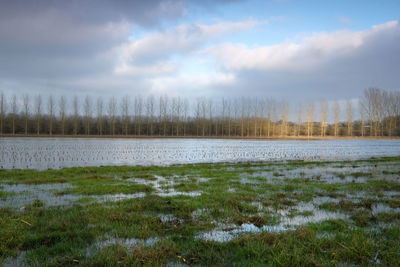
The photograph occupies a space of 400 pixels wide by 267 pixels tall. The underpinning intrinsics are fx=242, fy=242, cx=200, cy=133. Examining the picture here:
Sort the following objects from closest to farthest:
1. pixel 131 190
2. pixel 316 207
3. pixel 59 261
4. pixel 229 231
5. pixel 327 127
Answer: pixel 59 261, pixel 229 231, pixel 316 207, pixel 131 190, pixel 327 127

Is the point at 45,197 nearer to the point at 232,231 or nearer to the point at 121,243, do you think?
the point at 121,243

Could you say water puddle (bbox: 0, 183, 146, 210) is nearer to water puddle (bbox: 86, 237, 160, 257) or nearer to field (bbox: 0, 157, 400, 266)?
field (bbox: 0, 157, 400, 266)

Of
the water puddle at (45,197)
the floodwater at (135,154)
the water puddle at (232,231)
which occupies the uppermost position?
the water puddle at (232,231)

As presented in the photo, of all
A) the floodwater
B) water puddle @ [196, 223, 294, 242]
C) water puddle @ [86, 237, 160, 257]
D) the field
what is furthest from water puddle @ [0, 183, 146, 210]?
the floodwater

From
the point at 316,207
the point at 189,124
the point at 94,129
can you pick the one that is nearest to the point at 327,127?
the point at 189,124

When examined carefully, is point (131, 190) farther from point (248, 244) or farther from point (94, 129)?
point (94, 129)

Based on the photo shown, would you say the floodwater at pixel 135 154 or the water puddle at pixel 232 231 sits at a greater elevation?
the water puddle at pixel 232 231

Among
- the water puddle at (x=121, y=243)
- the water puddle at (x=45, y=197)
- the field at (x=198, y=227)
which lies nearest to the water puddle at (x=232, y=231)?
the field at (x=198, y=227)

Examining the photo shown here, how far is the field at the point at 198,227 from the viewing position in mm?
4009

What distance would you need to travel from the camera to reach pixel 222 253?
418cm

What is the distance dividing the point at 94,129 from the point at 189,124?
119 ft

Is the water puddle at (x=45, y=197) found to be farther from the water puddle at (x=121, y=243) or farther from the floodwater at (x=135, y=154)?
the floodwater at (x=135, y=154)

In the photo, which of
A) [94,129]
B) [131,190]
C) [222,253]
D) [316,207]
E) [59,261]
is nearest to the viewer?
[59,261]

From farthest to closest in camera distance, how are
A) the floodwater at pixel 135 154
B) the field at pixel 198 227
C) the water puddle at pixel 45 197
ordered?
the floodwater at pixel 135 154 → the water puddle at pixel 45 197 → the field at pixel 198 227
